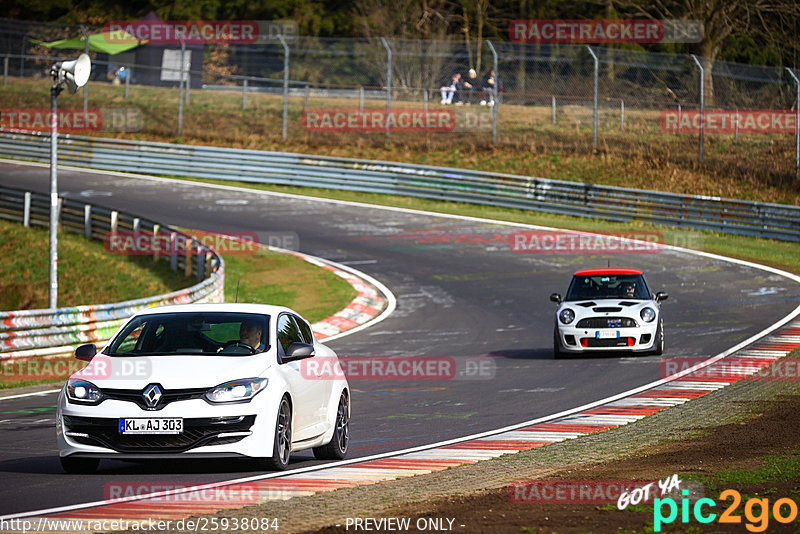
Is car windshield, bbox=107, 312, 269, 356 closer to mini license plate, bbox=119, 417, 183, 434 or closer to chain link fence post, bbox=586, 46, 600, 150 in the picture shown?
mini license plate, bbox=119, 417, 183, 434

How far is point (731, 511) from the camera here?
6738 millimetres

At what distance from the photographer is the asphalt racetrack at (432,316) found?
10.7 meters

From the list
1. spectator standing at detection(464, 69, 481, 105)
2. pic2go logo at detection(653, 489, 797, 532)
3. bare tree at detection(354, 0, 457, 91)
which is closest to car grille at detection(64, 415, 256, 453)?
pic2go logo at detection(653, 489, 797, 532)

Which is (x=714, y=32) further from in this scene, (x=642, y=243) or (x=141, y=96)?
(x=141, y=96)

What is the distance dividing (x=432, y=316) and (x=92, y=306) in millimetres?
6997

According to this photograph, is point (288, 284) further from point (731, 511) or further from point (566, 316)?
point (731, 511)

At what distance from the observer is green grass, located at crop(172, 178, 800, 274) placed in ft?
97.8

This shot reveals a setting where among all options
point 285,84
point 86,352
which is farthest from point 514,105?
point 86,352

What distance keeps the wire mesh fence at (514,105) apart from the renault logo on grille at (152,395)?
2793cm

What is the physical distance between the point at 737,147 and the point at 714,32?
10.2 meters

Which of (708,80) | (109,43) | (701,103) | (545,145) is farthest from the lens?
(109,43)

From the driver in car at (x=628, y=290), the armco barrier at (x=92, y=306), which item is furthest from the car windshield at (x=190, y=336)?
the driver in car at (x=628, y=290)

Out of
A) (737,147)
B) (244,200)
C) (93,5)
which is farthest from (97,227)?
(93,5)

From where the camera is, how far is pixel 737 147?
38.1 metres
